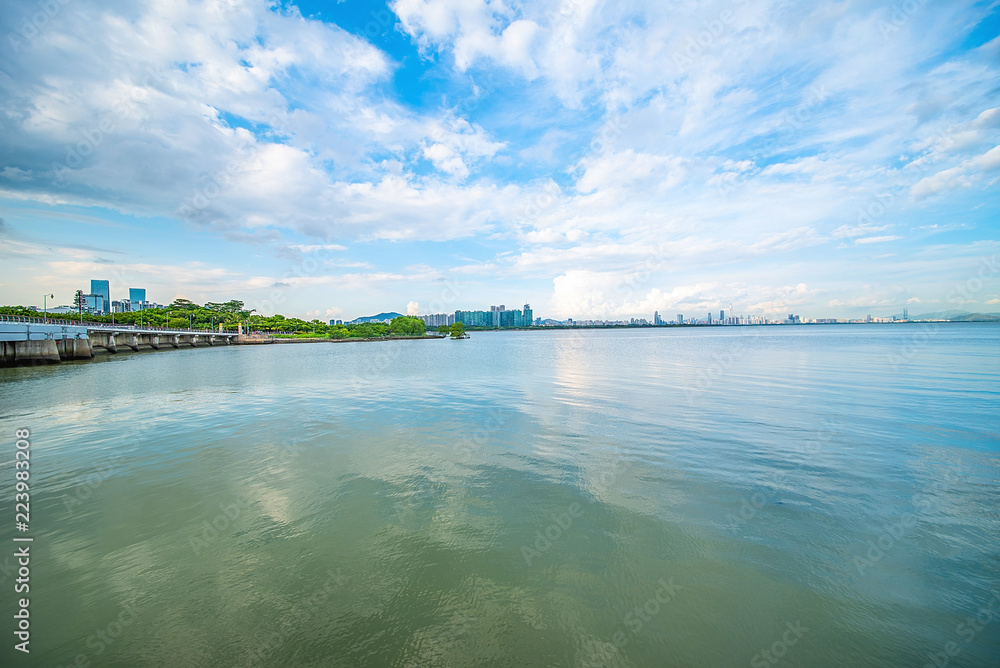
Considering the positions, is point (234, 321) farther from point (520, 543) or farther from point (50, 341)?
point (520, 543)

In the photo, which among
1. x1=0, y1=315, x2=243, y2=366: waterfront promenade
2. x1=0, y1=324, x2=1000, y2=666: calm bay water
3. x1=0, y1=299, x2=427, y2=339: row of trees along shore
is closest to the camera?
x1=0, y1=324, x2=1000, y2=666: calm bay water

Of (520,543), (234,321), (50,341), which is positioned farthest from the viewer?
(234,321)

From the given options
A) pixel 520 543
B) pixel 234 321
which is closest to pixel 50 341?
pixel 520 543

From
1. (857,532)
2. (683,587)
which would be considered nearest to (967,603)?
(857,532)

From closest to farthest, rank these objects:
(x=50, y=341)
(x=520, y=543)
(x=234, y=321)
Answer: (x=520, y=543), (x=50, y=341), (x=234, y=321)

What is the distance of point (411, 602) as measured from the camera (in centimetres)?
646

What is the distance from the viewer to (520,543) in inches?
323

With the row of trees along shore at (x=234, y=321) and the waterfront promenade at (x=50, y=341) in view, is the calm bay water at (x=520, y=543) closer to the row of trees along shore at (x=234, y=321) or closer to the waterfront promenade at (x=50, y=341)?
the waterfront promenade at (x=50, y=341)

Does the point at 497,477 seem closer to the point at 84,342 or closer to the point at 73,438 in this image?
the point at 73,438

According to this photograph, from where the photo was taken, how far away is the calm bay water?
570cm

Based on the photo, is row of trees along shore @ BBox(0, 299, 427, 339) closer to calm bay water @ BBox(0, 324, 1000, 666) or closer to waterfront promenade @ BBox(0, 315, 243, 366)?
waterfront promenade @ BBox(0, 315, 243, 366)

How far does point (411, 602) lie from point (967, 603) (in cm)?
893

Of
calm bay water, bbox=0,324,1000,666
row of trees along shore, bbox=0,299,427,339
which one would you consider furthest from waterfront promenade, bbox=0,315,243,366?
row of trees along shore, bbox=0,299,427,339

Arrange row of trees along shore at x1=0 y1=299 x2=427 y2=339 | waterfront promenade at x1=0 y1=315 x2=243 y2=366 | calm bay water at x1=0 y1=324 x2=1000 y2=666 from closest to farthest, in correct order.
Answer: calm bay water at x1=0 y1=324 x2=1000 y2=666 < waterfront promenade at x1=0 y1=315 x2=243 y2=366 < row of trees along shore at x1=0 y1=299 x2=427 y2=339
